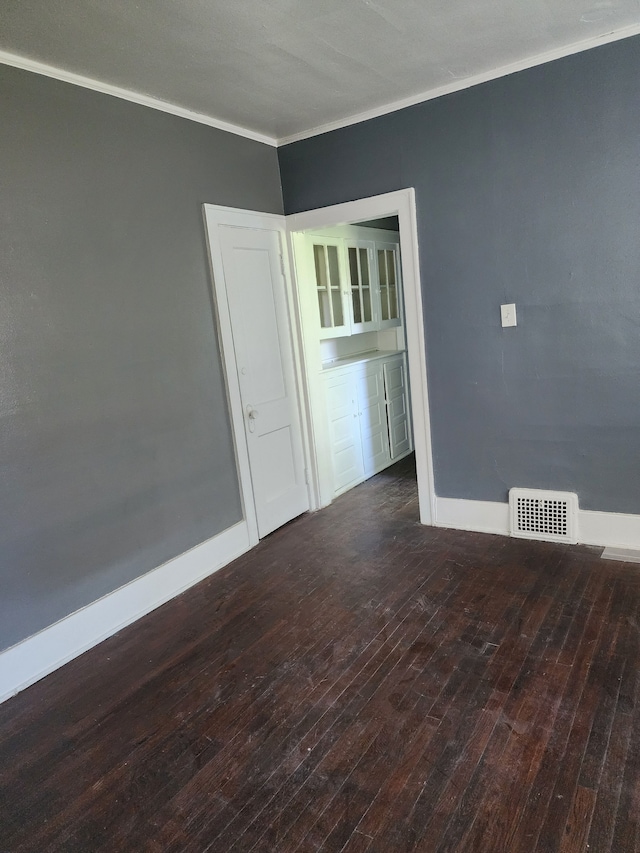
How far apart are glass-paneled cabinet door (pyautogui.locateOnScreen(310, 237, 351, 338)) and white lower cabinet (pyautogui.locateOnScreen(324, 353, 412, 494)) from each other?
1.09 feet

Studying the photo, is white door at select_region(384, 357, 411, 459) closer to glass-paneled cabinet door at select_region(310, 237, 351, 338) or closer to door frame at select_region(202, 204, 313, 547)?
glass-paneled cabinet door at select_region(310, 237, 351, 338)

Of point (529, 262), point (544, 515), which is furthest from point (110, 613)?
point (529, 262)

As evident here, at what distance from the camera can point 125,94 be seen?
271cm

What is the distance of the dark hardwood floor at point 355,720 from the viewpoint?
1.58 metres

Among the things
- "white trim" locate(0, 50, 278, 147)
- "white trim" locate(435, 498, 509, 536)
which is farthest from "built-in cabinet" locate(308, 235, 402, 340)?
"white trim" locate(435, 498, 509, 536)

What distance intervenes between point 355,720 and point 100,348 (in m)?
1.96

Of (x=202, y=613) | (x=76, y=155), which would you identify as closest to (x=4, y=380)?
(x=76, y=155)

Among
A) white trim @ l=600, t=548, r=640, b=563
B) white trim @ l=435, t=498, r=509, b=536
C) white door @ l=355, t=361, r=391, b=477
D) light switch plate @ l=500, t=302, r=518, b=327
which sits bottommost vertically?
white trim @ l=600, t=548, r=640, b=563

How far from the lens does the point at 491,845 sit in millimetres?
1465

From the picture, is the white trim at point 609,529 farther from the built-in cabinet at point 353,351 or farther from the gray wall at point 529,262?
the built-in cabinet at point 353,351

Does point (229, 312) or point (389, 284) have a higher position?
point (389, 284)

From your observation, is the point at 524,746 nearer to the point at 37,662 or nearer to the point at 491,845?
the point at 491,845

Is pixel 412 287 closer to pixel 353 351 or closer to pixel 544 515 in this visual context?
pixel 544 515

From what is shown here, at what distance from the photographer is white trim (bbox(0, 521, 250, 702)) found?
7.75ft
